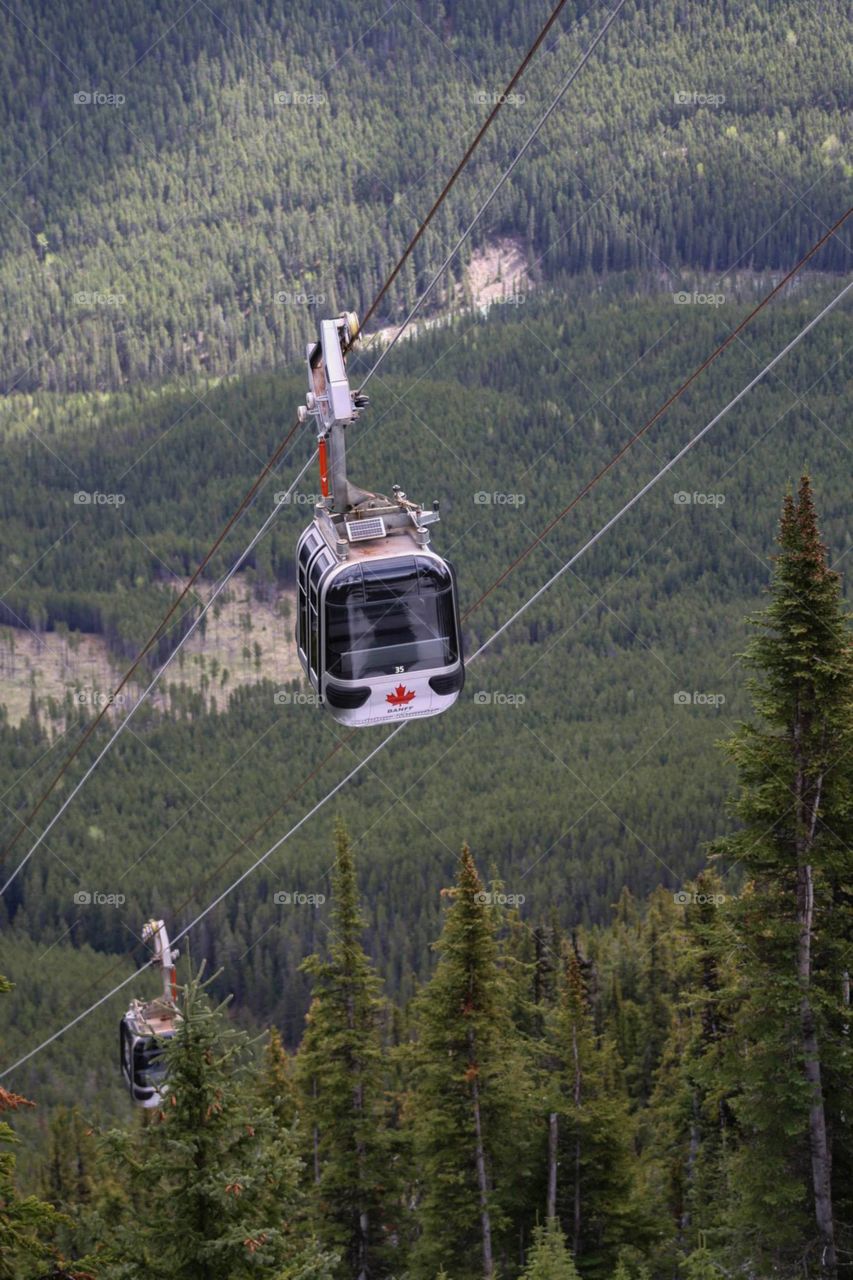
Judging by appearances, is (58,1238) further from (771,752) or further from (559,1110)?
(771,752)

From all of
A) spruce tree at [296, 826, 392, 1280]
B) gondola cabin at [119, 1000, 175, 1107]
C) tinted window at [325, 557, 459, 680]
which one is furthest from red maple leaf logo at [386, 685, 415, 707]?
spruce tree at [296, 826, 392, 1280]

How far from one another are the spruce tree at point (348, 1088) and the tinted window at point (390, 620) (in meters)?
16.1

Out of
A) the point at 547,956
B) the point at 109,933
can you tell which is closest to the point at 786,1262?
the point at 547,956

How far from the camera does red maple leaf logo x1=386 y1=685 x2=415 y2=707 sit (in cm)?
3284

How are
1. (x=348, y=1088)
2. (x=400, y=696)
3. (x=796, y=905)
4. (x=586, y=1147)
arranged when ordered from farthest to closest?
(x=348, y=1088) → (x=586, y=1147) → (x=796, y=905) → (x=400, y=696)

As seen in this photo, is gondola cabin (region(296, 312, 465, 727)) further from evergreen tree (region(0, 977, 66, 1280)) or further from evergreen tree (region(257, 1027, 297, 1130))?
evergreen tree (region(257, 1027, 297, 1130))

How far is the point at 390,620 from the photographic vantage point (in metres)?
32.5

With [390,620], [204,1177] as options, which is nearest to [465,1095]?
[204,1177]

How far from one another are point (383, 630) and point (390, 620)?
0.19 m

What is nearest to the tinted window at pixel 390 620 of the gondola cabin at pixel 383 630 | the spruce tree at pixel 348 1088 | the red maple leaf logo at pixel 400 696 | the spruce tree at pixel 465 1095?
the gondola cabin at pixel 383 630

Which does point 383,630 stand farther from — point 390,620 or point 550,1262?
point 550,1262

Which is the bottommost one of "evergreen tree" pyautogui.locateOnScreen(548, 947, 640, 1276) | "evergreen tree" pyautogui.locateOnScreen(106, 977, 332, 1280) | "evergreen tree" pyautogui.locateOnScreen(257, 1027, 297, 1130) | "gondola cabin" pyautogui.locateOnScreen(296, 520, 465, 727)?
"evergreen tree" pyautogui.locateOnScreen(257, 1027, 297, 1130)

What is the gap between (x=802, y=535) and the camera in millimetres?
36125

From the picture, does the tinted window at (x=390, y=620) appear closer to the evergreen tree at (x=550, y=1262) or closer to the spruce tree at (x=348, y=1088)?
the evergreen tree at (x=550, y=1262)
